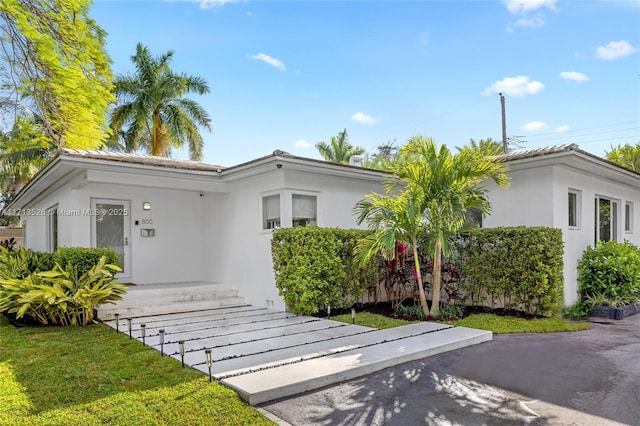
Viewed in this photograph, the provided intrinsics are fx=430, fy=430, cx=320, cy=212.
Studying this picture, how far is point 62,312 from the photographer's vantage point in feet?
26.3

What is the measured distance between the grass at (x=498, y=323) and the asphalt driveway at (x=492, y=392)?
1.26 metres

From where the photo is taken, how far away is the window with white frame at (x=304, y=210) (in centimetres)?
996

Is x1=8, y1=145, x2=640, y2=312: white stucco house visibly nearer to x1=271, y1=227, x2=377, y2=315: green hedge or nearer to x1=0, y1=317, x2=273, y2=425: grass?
x1=271, y1=227, x2=377, y2=315: green hedge

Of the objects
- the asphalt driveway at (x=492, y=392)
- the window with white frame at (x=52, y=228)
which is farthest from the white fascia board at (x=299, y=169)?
the window with white frame at (x=52, y=228)

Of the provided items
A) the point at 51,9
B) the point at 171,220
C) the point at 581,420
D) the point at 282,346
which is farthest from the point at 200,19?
the point at 581,420

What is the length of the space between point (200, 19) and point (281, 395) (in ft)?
30.2

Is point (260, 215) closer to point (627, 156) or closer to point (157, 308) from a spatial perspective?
point (157, 308)

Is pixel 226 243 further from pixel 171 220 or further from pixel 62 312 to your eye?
pixel 62 312

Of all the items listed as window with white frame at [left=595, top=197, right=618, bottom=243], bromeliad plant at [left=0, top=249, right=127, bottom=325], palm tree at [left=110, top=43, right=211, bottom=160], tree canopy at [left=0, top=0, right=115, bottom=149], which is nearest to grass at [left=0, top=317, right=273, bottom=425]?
bromeliad plant at [left=0, top=249, right=127, bottom=325]

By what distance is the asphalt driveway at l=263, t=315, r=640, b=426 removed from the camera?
3.99m

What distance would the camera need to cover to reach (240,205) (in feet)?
36.2

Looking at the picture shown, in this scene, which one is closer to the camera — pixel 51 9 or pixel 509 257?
pixel 51 9

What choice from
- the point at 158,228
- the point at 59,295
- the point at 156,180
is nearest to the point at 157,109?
the point at 158,228

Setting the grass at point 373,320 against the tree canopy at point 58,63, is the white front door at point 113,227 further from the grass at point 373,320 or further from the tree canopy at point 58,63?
the grass at point 373,320
